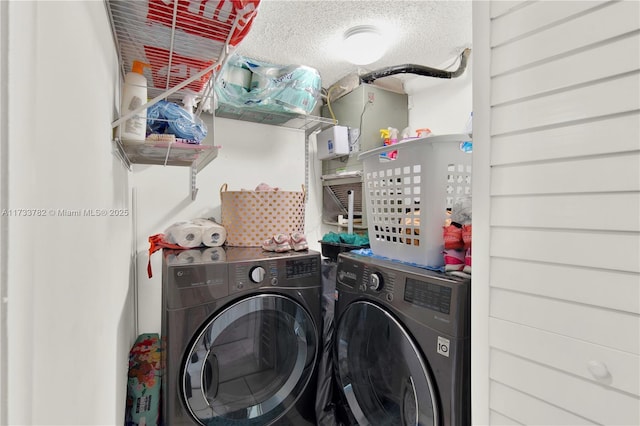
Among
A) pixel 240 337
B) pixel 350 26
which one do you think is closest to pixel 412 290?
pixel 240 337

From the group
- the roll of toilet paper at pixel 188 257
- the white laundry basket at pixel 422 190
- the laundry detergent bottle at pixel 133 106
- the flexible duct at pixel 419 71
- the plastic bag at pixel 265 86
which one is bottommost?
the roll of toilet paper at pixel 188 257

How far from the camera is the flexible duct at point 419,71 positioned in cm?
192

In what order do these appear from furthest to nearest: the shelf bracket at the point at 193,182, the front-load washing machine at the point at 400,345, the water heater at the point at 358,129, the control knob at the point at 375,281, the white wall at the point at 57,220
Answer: the water heater at the point at 358,129 < the shelf bracket at the point at 193,182 < the control knob at the point at 375,281 < the front-load washing machine at the point at 400,345 < the white wall at the point at 57,220

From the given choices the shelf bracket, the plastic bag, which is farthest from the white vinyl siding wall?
the shelf bracket

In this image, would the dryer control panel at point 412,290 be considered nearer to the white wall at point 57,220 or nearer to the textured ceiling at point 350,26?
the white wall at point 57,220

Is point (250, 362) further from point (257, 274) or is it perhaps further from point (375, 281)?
A: point (375, 281)

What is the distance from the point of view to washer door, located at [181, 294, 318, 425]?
120cm

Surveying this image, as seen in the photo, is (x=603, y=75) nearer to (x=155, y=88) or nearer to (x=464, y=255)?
(x=464, y=255)

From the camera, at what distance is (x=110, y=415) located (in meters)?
0.83

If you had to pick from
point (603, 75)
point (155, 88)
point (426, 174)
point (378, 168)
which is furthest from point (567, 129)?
point (155, 88)

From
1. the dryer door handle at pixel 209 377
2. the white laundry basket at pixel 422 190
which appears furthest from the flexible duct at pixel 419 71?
the dryer door handle at pixel 209 377

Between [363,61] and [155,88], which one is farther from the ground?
[363,61]

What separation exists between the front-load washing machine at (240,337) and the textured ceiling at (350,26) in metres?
1.29

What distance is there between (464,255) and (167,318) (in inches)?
44.3
